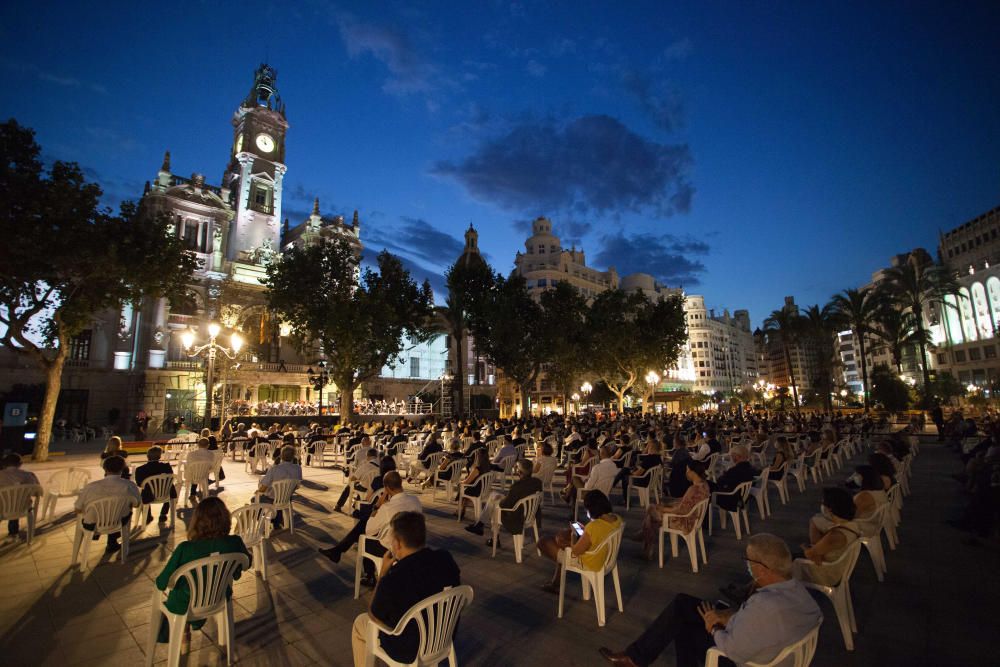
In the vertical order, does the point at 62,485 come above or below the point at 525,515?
above

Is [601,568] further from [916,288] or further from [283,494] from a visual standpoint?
[916,288]

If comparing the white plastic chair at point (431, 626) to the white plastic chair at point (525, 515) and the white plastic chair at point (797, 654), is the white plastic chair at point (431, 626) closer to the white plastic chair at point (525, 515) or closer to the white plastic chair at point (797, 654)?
the white plastic chair at point (797, 654)

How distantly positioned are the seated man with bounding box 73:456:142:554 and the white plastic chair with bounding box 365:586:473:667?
4.69 m

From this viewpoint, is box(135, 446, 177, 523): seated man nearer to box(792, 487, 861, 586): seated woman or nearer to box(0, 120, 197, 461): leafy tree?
box(792, 487, 861, 586): seated woman

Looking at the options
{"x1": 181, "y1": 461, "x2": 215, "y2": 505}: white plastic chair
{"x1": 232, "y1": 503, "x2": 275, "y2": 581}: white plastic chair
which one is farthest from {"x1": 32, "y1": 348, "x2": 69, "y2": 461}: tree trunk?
{"x1": 232, "y1": 503, "x2": 275, "y2": 581}: white plastic chair

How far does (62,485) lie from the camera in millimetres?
8062

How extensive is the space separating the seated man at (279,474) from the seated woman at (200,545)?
3329 millimetres

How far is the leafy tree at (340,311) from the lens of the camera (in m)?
24.0

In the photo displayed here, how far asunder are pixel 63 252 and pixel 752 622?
21.4 metres

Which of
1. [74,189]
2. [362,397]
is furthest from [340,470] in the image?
[362,397]

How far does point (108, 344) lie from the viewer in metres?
32.9

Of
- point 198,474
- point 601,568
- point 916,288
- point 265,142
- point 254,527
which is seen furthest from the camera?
point 265,142

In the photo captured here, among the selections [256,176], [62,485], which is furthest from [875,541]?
[256,176]

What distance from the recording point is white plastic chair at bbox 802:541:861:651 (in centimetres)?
368
